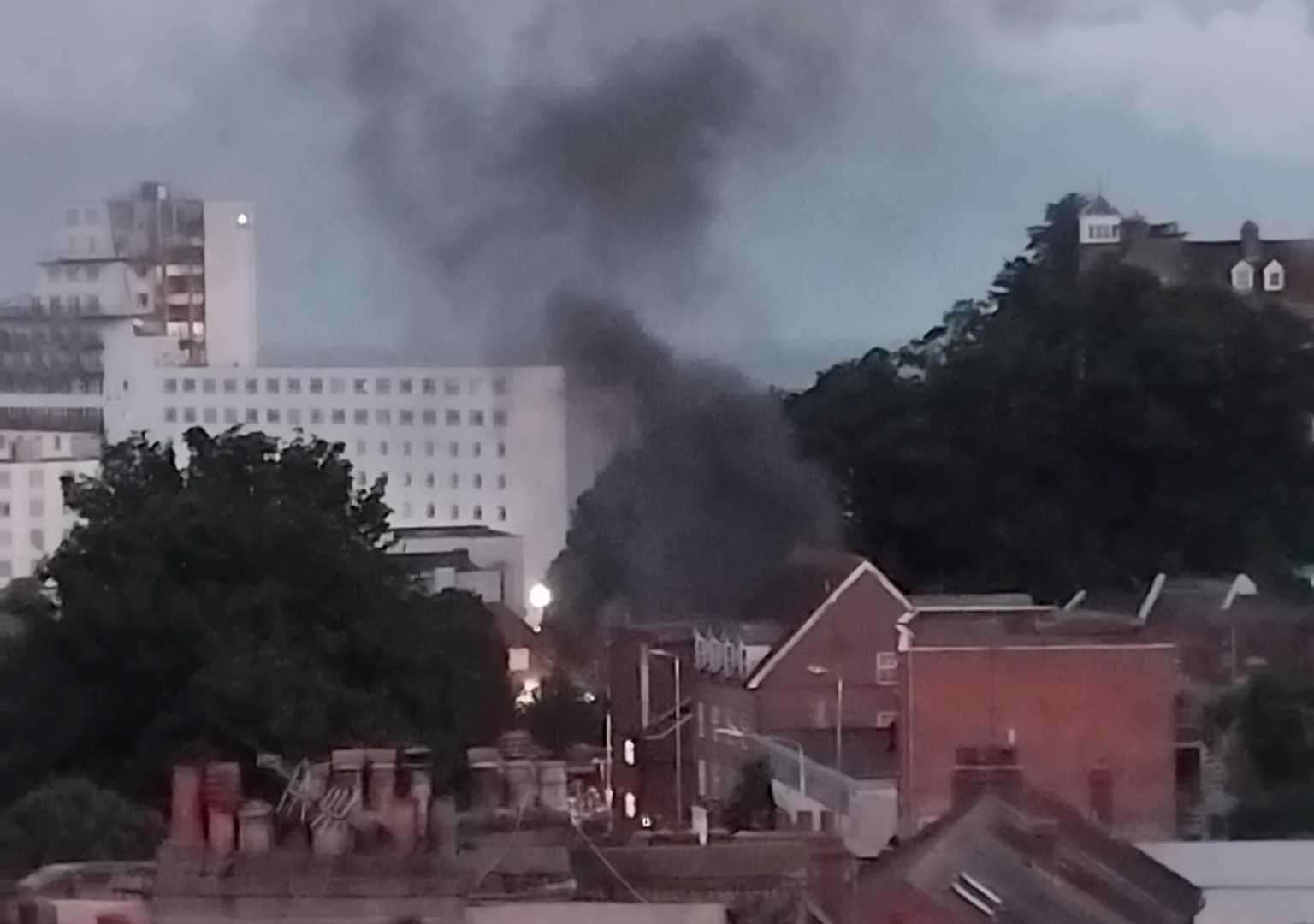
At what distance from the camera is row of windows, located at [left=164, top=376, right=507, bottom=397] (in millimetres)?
13891

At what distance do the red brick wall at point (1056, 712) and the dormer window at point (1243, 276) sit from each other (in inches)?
339

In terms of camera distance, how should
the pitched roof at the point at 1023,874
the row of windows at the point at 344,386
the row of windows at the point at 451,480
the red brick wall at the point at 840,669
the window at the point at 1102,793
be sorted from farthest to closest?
the row of windows at the point at 451,480, the row of windows at the point at 344,386, the red brick wall at the point at 840,669, the window at the point at 1102,793, the pitched roof at the point at 1023,874

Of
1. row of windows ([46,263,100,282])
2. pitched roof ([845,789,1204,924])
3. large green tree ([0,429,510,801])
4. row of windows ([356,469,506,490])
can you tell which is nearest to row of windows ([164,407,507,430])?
row of windows ([356,469,506,490])

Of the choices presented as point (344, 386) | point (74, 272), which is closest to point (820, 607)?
point (344, 386)

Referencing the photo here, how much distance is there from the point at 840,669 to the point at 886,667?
0.20m

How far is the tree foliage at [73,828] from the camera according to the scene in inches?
289

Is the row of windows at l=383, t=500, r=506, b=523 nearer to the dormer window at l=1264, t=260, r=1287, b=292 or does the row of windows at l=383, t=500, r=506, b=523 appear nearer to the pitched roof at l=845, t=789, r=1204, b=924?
the dormer window at l=1264, t=260, r=1287, b=292

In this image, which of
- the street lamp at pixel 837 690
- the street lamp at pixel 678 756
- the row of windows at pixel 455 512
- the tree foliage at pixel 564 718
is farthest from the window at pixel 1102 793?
the row of windows at pixel 455 512

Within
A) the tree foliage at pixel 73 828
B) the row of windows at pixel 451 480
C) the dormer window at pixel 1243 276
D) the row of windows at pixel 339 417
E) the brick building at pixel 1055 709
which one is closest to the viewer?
the tree foliage at pixel 73 828

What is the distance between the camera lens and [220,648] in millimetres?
10586

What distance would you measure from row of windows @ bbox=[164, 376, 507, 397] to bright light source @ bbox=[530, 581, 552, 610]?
140 centimetres

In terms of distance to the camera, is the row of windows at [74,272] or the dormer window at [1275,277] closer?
the row of windows at [74,272]

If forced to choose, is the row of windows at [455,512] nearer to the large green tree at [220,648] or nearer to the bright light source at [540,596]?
the bright light source at [540,596]

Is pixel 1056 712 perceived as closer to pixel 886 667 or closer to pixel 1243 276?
pixel 886 667
